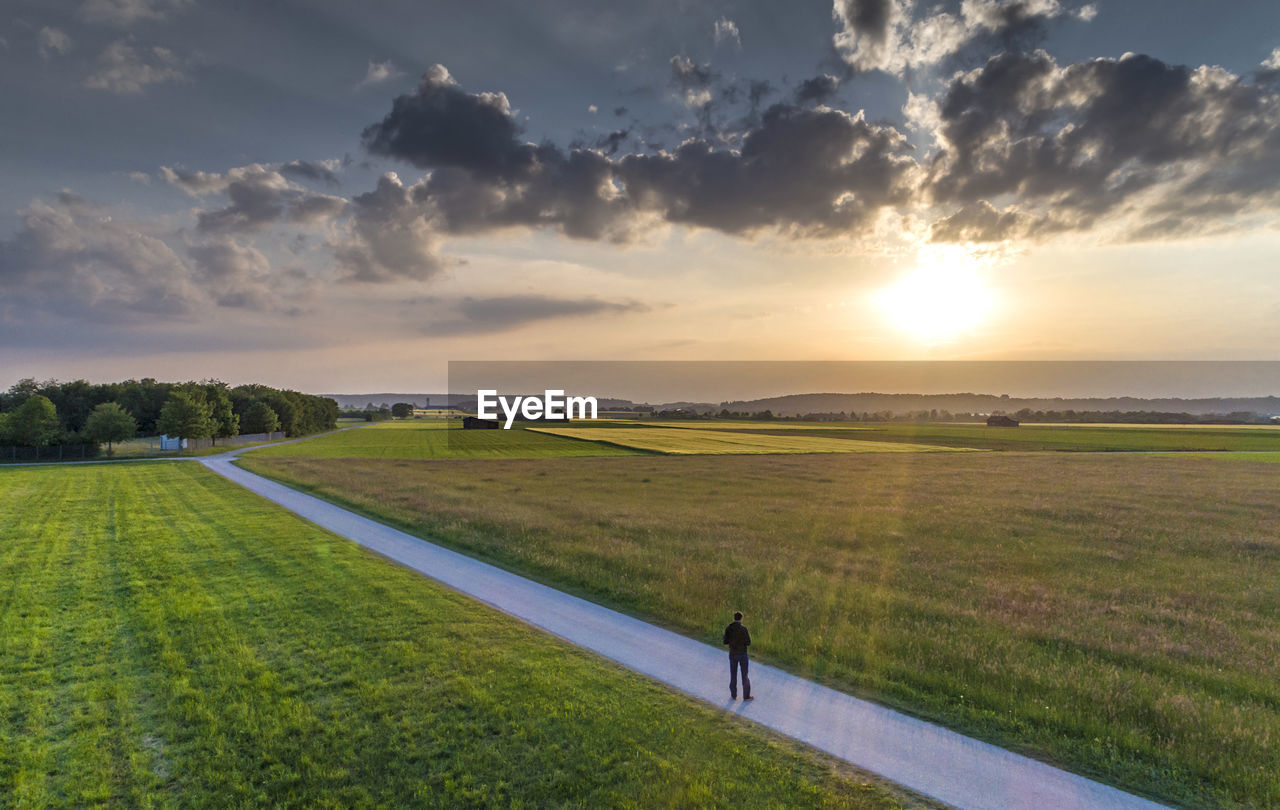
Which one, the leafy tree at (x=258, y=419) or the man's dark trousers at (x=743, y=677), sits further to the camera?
the leafy tree at (x=258, y=419)

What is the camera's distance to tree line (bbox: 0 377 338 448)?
58.8m

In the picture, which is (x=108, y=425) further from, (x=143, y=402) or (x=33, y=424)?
(x=143, y=402)

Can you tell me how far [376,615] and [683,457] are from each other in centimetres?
5026

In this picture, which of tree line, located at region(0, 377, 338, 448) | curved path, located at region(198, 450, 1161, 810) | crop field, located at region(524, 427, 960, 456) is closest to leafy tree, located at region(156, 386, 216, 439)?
tree line, located at region(0, 377, 338, 448)

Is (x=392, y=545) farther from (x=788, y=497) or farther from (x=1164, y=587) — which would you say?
(x=1164, y=587)

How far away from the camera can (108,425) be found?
197 feet

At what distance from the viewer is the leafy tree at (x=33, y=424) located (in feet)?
189

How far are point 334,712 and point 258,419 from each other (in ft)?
324

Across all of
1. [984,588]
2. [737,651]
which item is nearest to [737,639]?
[737,651]

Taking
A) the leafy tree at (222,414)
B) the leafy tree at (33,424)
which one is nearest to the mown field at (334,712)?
the leafy tree at (33,424)

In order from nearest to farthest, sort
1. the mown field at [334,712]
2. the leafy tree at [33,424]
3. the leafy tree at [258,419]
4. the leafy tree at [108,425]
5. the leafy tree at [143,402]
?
the mown field at [334,712] → the leafy tree at [33,424] → the leafy tree at [108,425] → the leafy tree at [143,402] → the leafy tree at [258,419]

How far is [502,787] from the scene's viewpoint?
270 inches

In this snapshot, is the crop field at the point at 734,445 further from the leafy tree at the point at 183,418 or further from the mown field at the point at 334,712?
the mown field at the point at 334,712

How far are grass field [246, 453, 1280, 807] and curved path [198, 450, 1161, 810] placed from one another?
0.56 meters
